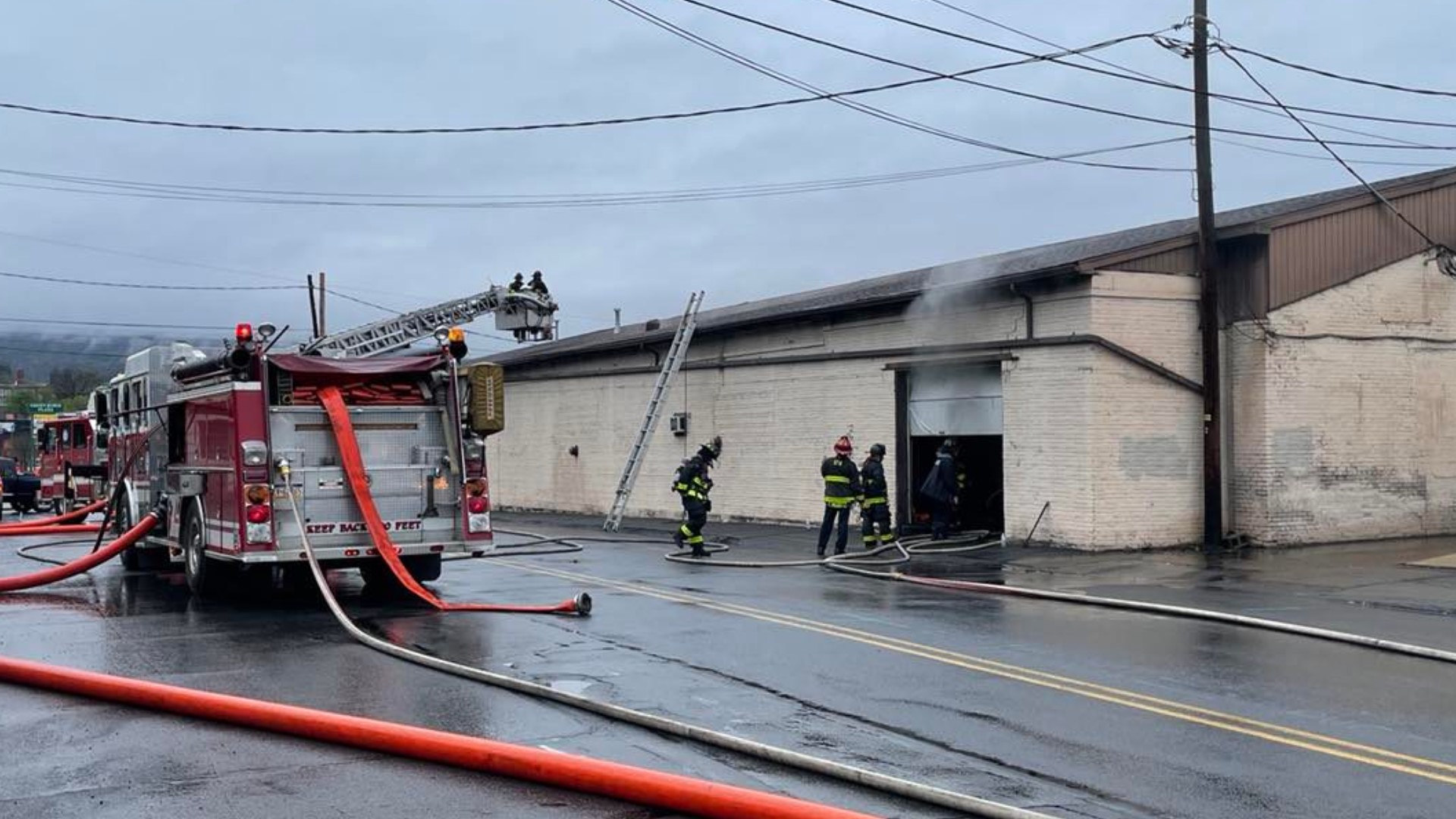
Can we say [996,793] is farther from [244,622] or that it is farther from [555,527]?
[555,527]

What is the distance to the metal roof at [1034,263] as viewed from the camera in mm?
19766

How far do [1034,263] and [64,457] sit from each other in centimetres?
2557

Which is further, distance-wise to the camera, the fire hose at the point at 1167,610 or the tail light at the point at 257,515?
the tail light at the point at 257,515

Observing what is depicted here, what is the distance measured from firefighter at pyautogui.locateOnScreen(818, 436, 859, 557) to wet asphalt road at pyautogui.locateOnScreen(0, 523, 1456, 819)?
4.91 metres

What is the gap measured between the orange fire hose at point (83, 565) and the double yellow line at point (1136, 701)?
21.6 ft

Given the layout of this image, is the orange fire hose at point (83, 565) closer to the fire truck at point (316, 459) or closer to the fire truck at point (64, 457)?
the fire truck at point (316, 459)

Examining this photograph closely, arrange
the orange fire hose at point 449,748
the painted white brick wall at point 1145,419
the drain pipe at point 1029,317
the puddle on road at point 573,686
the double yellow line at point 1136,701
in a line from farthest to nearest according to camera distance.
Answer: the drain pipe at point 1029,317 → the painted white brick wall at point 1145,419 → the puddle on road at point 573,686 → the double yellow line at point 1136,701 → the orange fire hose at point 449,748

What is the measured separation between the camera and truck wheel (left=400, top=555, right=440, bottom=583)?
1423 cm

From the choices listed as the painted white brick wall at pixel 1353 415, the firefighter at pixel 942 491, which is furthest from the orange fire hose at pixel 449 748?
the painted white brick wall at pixel 1353 415

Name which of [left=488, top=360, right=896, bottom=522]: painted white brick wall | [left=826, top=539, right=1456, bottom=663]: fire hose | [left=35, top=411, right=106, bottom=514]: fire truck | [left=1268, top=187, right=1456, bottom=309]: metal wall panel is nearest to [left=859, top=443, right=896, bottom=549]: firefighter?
[left=826, top=539, right=1456, bottom=663]: fire hose

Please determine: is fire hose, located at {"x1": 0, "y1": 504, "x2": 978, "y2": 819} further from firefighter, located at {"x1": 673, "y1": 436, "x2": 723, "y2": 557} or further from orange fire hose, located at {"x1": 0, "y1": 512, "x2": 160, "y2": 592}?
firefighter, located at {"x1": 673, "y1": 436, "x2": 723, "y2": 557}

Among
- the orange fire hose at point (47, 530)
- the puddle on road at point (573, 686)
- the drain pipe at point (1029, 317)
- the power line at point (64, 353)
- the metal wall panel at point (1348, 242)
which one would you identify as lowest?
the puddle on road at point (573, 686)

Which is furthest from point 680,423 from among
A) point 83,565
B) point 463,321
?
point 83,565

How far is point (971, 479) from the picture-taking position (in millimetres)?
23891
